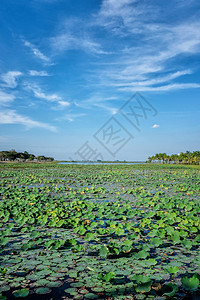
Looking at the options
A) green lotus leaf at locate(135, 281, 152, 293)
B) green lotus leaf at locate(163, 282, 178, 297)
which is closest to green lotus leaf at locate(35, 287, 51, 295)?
green lotus leaf at locate(135, 281, 152, 293)

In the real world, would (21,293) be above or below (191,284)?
below

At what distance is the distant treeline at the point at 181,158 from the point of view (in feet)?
226

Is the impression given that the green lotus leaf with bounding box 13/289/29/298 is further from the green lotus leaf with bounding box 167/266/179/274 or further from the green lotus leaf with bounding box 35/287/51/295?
the green lotus leaf with bounding box 167/266/179/274

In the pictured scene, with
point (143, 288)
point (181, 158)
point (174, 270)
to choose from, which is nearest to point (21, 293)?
point (143, 288)

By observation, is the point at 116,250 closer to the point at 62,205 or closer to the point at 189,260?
the point at 189,260

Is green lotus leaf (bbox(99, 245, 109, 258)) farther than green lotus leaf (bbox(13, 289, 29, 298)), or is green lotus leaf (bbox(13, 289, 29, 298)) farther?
green lotus leaf (bbox(99, 245, 109, 258))

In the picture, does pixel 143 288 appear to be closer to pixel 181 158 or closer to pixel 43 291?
pixel 43 291

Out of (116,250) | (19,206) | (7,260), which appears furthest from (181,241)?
(19,206)

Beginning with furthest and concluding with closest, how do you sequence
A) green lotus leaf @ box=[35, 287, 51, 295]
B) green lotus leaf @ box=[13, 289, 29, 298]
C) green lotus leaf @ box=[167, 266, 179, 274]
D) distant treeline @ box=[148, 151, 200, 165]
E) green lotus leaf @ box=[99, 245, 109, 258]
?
1. distant treeline @ box=[148, 151, 200, 165]
2. green lotus leaf @ box=[99, 245, 109, 258]
3. green lotus leaf @ box=[167, 266, 179, 274]
4. green lotus leaf @ box=[35, 287, 51, 295]
5. green lotus leaf @ box=[13, 289, 29, 298]

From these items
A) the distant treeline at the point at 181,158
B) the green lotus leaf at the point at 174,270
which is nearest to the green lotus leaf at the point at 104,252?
the green lotus leaf at the point at 174,270

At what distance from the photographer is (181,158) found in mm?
76875

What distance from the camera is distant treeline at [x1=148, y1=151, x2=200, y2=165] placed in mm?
68988

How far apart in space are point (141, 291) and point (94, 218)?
3080 millimetres

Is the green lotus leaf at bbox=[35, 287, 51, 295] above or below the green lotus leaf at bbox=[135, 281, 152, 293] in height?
below
